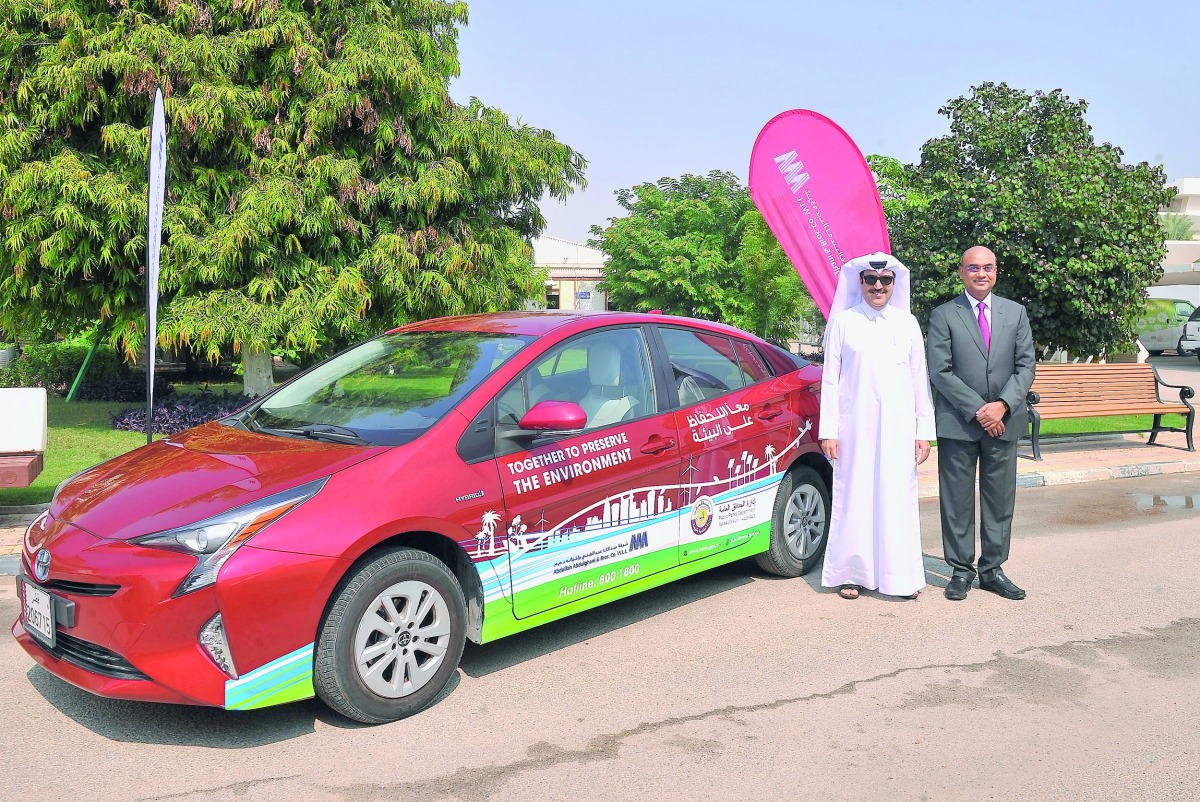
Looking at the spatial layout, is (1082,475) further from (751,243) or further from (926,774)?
Result: (751,243)

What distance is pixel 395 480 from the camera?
393 cm

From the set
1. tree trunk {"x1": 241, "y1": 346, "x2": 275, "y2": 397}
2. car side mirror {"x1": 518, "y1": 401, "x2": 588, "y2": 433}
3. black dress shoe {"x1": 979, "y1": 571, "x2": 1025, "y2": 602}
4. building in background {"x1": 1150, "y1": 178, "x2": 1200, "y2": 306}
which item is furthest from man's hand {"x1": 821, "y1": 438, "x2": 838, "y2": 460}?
building in background {"x1": 1150, "y1": 178, "x2": 1200, "y2": 306}

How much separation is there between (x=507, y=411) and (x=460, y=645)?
1031 millimetres

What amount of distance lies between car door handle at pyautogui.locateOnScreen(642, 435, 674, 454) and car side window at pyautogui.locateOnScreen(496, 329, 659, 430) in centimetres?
14

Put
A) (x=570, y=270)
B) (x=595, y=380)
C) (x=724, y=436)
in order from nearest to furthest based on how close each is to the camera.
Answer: (x=595, y=380) → (x=724, y=436) → (x=570, y=270)

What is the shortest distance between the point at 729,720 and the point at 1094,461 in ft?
27.8

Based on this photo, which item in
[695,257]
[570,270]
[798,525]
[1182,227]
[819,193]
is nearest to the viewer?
[798,525]

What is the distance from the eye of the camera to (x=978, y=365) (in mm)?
5695

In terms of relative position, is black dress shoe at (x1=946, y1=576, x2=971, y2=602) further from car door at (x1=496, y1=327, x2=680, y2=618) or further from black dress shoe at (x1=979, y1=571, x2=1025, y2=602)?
Result: car door at (x1=496, y1=327, x2=680, y2=618)

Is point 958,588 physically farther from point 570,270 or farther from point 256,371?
point 570,270

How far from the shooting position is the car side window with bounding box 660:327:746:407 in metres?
5.38

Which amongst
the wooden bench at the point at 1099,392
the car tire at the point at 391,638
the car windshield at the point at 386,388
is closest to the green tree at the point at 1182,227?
the wooden bench at the point at 1099,392

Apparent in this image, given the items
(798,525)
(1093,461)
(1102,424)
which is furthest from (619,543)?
(1102,424)

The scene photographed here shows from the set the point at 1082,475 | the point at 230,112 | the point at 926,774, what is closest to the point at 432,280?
the point at 230,112
